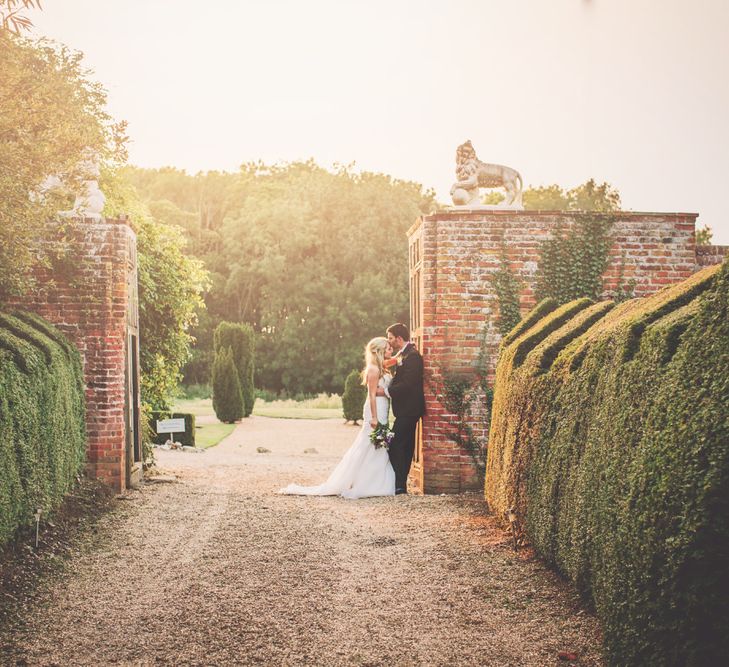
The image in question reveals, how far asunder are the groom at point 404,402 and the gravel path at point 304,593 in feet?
3.75

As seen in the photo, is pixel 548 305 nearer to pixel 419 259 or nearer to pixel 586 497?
pixel 419 259

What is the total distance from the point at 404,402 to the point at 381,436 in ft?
1.78

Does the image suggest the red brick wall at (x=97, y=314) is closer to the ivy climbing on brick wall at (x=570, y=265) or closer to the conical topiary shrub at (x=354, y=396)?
the ivy climbing on brick wall at (x=570, y=265)

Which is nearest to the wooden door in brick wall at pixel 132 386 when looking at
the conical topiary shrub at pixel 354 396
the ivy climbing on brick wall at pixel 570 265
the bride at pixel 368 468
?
the bride at pixel 368 468

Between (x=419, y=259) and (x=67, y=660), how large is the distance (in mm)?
7458

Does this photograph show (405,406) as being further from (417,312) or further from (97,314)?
(97,314)

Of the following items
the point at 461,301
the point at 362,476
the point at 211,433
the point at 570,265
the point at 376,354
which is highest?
the point at 570,265

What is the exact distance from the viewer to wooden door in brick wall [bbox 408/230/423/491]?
35.6 ft

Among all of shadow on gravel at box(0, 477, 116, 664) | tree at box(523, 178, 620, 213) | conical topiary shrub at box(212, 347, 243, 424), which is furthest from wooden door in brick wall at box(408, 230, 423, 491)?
tree at box(523, 178, 620, 213)

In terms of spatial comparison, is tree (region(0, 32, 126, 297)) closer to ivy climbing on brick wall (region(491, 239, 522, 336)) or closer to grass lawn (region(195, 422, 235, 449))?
ivy climbing on brick wall (region(491, 239, 522, 336))

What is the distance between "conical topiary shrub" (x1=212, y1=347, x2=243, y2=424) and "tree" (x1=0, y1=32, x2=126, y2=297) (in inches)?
672

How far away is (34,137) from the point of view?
7281 mm

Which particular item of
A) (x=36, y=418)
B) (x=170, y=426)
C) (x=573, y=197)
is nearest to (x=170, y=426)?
(x=170, y=426)

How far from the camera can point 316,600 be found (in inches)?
222
